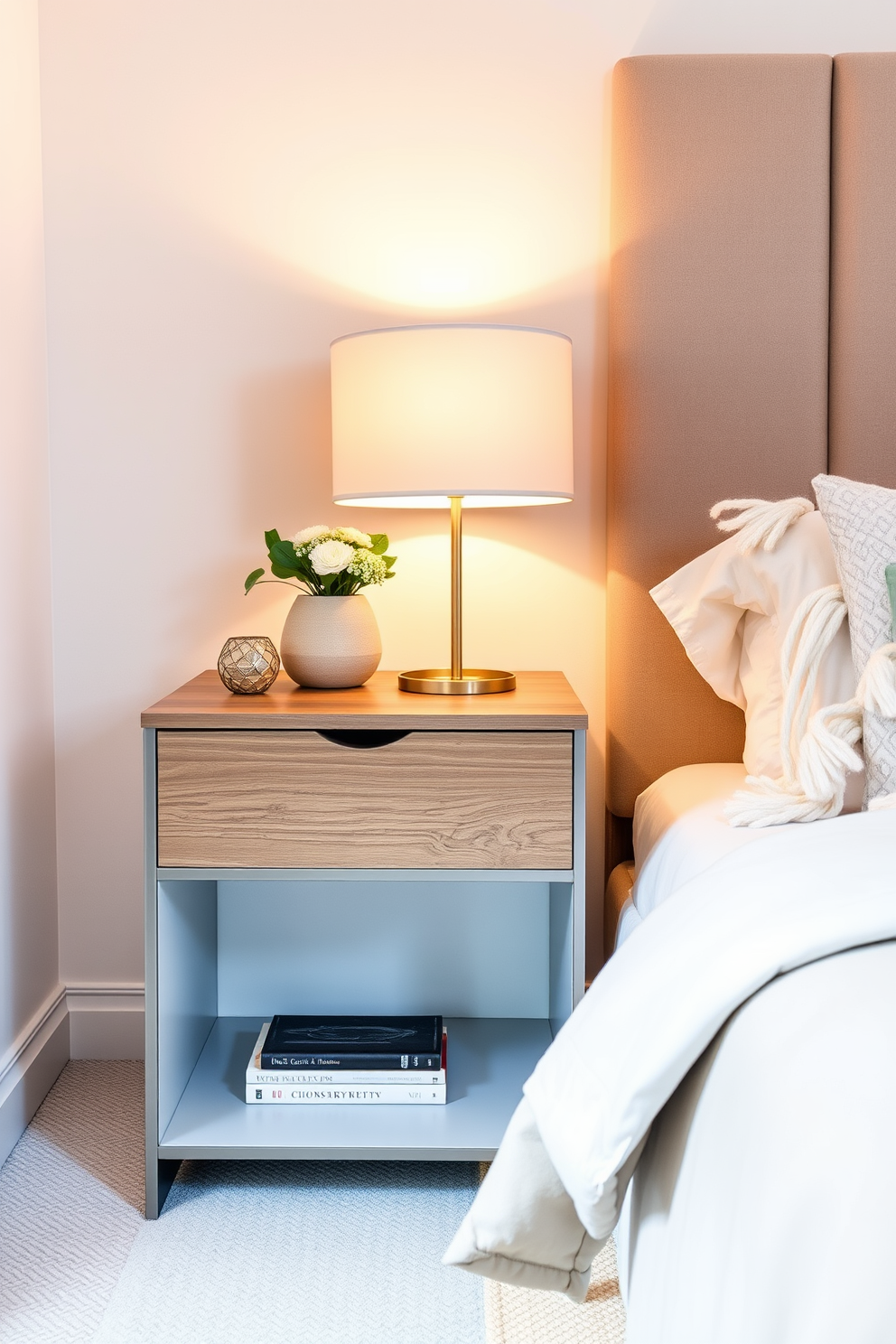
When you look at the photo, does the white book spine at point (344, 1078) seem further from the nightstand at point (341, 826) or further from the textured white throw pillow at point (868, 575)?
the textured white throw pillow at point (868, 575)

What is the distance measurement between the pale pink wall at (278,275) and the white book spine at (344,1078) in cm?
51

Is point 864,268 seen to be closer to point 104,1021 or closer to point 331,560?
point 331,560

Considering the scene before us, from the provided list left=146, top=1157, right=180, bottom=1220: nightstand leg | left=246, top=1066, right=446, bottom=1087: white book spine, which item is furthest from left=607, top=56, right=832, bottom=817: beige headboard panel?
left=146, top=1157, right=180, bottom=1220: nightstand leg

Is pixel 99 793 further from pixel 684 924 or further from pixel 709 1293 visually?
pixel 709 1293

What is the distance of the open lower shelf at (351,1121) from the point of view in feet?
4.96

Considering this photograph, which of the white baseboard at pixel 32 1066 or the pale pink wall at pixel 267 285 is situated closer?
the white baseboard at pixel 32 1066

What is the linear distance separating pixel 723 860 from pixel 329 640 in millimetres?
776

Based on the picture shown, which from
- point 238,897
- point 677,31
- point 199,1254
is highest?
point 677,31

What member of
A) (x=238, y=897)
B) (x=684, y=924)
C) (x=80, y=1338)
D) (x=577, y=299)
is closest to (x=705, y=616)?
(x=577, y=299)

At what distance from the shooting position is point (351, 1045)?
1.65m

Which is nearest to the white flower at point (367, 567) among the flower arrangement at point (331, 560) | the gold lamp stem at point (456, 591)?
the flower arrangement at point (331, 560)

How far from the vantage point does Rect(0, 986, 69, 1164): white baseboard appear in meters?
1.67

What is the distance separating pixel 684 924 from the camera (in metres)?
0.93

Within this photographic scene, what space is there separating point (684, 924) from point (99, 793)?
1328 mm
